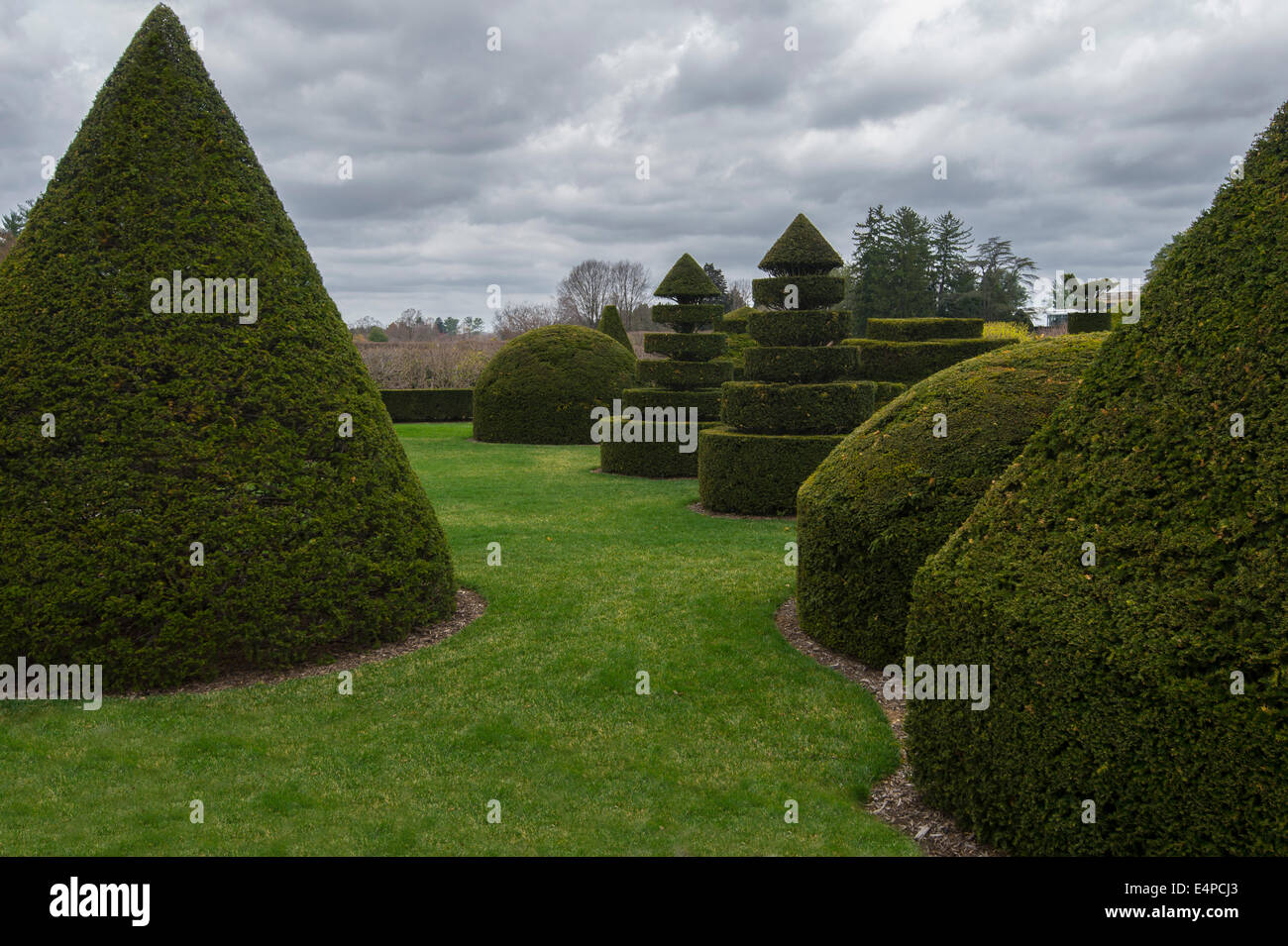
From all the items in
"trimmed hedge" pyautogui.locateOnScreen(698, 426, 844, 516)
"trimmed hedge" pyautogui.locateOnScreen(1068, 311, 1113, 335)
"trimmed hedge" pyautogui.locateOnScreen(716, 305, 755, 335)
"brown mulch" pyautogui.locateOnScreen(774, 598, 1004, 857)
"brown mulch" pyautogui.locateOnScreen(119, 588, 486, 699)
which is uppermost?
"trimmed hedge" pyautogui.locateOnScreen(716, 305, 755, 335)

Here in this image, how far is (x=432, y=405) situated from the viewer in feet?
120

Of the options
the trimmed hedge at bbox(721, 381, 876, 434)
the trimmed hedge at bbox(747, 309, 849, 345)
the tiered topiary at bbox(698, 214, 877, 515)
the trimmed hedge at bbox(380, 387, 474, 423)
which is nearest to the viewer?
the tiered topiary at bbox(698, 214, 877, 515)

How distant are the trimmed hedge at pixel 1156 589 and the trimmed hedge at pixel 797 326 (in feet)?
37.6

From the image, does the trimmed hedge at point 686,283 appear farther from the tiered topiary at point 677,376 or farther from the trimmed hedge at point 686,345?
the trimmed hedge at point 686,345

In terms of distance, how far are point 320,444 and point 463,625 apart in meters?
2.30

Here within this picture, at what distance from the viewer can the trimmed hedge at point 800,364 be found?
15.5 m

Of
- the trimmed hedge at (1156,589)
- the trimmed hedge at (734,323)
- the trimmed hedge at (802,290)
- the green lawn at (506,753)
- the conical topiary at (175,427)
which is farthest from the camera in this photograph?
the trimmed hedge at (734,323)

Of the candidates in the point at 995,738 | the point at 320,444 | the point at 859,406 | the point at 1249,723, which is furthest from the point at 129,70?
the point at 859,406

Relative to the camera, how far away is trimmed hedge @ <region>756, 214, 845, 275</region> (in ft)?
52.5

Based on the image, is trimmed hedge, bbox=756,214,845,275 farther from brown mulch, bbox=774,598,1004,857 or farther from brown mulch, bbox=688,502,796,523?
brown mulch, bbox=774,598,1004,857

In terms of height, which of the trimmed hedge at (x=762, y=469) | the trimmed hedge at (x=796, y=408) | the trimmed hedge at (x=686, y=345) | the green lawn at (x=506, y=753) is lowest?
the green lawn at (x=506, y=753)

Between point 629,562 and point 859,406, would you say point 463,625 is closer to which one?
point 629,562

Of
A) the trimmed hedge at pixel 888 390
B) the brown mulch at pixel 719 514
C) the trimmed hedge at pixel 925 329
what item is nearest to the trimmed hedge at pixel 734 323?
the trimmed hedge at pixel 925 329

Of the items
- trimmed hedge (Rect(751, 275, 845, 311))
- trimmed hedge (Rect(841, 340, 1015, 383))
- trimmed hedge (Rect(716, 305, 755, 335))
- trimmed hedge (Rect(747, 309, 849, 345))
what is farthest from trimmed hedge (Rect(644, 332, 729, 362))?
trimmed hedge (Rect(716, 305, 755, 335))
